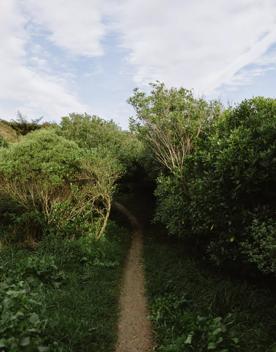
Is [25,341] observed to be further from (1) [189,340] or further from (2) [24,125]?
(2) [24,125]

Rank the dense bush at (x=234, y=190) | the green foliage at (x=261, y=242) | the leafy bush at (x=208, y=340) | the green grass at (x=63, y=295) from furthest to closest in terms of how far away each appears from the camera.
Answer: the dense bush at (x=234, y=190) < the green foliage at (x=261, y=242) < the leafy bush at (x=208, y=340) < the green grass at (x=63, y=295)

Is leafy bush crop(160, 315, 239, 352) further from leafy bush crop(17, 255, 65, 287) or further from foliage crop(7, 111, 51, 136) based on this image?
foliage crop(7, 111, 51, 136)

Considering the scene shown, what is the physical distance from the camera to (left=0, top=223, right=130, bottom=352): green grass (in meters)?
6.50

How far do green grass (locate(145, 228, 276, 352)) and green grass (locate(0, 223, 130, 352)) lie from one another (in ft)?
4.68

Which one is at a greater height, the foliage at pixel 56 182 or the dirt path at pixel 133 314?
the foliage at pixel 56 182

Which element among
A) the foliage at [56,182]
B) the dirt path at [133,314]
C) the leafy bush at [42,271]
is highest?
the foliage at [56,182]

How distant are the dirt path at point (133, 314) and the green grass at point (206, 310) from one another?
30 centimetres

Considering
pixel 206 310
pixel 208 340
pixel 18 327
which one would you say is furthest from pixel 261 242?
pixel 18 327

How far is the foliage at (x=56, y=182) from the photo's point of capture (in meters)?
16.8

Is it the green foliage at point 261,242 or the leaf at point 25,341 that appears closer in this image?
the leaf at point 25,341

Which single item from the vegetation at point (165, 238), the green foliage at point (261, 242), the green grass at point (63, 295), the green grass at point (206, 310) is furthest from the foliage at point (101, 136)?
the green foliage at point (261, 242)

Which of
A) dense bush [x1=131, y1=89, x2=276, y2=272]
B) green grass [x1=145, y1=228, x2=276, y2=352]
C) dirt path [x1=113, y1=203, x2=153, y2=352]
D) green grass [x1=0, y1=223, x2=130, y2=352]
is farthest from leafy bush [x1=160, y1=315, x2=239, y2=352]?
dense bush [x1=131, y1=89, x2=276, y2=272]

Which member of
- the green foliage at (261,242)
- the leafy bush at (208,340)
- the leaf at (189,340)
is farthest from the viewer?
the green foliage at (261,242)

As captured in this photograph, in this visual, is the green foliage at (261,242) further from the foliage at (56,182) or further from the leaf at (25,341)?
the foliage at (56,182)
